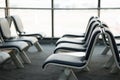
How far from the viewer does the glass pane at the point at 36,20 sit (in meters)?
7.51

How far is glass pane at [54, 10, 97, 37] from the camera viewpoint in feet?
24.4

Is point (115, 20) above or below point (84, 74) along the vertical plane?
Answer: above

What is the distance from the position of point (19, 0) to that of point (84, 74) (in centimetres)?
374

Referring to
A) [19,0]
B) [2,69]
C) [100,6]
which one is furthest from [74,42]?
→ [19,0]

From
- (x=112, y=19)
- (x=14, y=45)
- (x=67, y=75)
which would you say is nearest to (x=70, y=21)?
(x=112, y=19)

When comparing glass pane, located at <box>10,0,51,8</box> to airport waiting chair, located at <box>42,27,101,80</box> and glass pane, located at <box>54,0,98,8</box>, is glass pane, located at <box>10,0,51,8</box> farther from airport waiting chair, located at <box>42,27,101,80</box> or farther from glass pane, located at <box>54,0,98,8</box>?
airport waiting chair, located at <box>42,27,101,80</box>

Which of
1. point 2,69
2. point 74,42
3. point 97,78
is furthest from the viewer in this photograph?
point 74,42

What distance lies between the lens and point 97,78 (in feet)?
14.1

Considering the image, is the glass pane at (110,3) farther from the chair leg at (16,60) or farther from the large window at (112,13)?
the chair leg at (16,60)

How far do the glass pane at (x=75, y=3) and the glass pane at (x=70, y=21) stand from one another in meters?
0.14

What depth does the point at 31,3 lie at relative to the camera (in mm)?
7523

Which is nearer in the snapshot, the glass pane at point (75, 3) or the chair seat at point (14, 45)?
the chair seat at point (14, 45)

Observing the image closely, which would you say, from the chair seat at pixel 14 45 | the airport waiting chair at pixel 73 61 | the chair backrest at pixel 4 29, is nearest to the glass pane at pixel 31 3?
the chair backrest at pixel 4 29

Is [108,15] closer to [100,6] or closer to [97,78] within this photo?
[100,6]
